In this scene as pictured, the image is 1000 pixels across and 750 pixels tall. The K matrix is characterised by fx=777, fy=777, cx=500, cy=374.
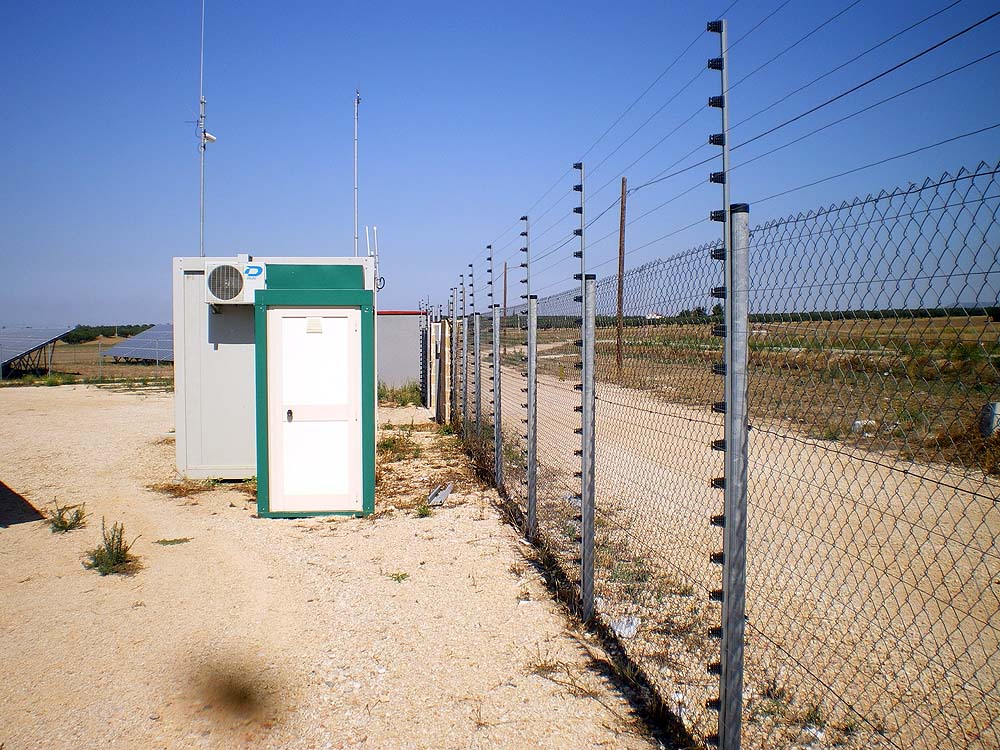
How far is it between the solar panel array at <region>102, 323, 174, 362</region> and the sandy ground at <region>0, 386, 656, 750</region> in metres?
32.8

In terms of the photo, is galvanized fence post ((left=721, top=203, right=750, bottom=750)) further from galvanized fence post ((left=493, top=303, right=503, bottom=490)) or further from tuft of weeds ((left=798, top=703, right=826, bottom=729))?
galvanized fence post ((left=493, top=303, right=503, bottom=490))

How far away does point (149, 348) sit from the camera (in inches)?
1581

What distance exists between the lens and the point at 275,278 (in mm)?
8414

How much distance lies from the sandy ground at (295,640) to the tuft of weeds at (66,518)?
0.12 meters

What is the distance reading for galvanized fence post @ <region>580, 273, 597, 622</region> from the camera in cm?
463

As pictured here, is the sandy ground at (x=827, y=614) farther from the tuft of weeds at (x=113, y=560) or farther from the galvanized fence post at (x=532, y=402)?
the tuft of weeds at (x=113, y=560)

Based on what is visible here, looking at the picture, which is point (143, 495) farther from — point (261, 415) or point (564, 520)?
point (564, 520)

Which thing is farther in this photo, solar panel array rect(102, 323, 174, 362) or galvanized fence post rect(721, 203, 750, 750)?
solar panel array rect(102, 323, 174, 362)

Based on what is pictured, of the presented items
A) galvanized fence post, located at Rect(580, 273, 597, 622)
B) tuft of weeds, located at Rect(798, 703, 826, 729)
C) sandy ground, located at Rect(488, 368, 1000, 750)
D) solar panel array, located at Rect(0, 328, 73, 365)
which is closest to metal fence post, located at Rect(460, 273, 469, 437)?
sandy ground, located at Rect(488, 368, 1000, 750)

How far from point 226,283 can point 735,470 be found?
23.4 feet

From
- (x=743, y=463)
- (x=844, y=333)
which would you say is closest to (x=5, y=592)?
(x=743, y=463)

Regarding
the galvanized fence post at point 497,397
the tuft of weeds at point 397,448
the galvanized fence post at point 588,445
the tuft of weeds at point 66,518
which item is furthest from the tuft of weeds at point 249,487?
the galvanized fence post at point 588,445

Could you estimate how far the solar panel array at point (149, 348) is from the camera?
38844 mm

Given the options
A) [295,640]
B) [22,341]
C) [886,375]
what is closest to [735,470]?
[886,375]
